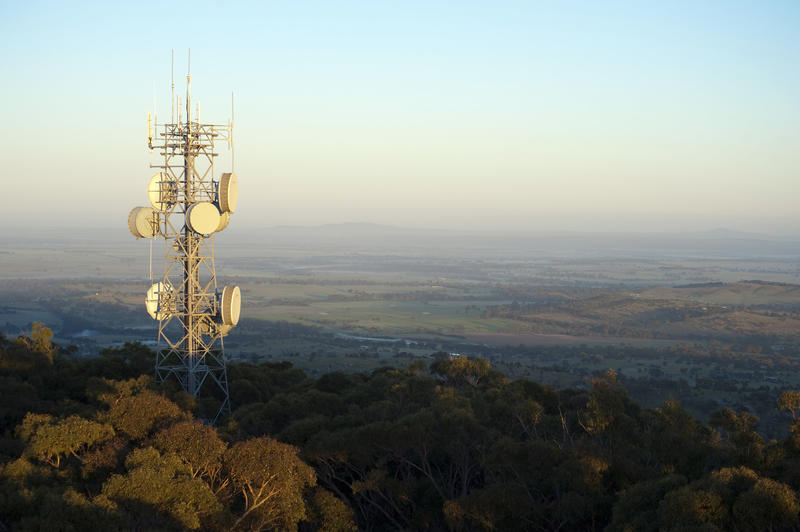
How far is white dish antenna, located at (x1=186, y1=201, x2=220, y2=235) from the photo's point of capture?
21062 mm

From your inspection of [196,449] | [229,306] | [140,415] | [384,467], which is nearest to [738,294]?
[229,306]

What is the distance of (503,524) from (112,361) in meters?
17.2

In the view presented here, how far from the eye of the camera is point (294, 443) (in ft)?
59.9

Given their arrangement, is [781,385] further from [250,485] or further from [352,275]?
[352,275]

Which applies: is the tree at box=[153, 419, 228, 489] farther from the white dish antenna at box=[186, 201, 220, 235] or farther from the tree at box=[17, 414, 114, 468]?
the white dish antenna at box=[186, 201, 220, 235]

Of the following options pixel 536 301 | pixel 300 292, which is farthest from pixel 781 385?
pixel 300 292

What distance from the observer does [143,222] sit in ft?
70.2

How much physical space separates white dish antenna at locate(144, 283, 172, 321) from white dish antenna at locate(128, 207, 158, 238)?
5.52 ft

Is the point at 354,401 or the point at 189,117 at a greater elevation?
the point at 189,117

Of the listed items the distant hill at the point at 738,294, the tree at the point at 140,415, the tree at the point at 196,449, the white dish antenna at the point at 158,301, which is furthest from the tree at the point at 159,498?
the distant hill at the point at 738,294

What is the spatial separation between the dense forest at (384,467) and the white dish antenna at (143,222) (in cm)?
431

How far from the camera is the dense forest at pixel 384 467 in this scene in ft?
39.2

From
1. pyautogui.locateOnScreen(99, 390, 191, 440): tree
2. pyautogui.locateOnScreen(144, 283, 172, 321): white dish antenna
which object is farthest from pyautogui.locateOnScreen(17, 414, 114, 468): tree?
pyautogui.locateOnScreen(144, 283, 172, 321): white dish antenna

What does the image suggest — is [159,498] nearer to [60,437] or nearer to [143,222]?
[60,437]
